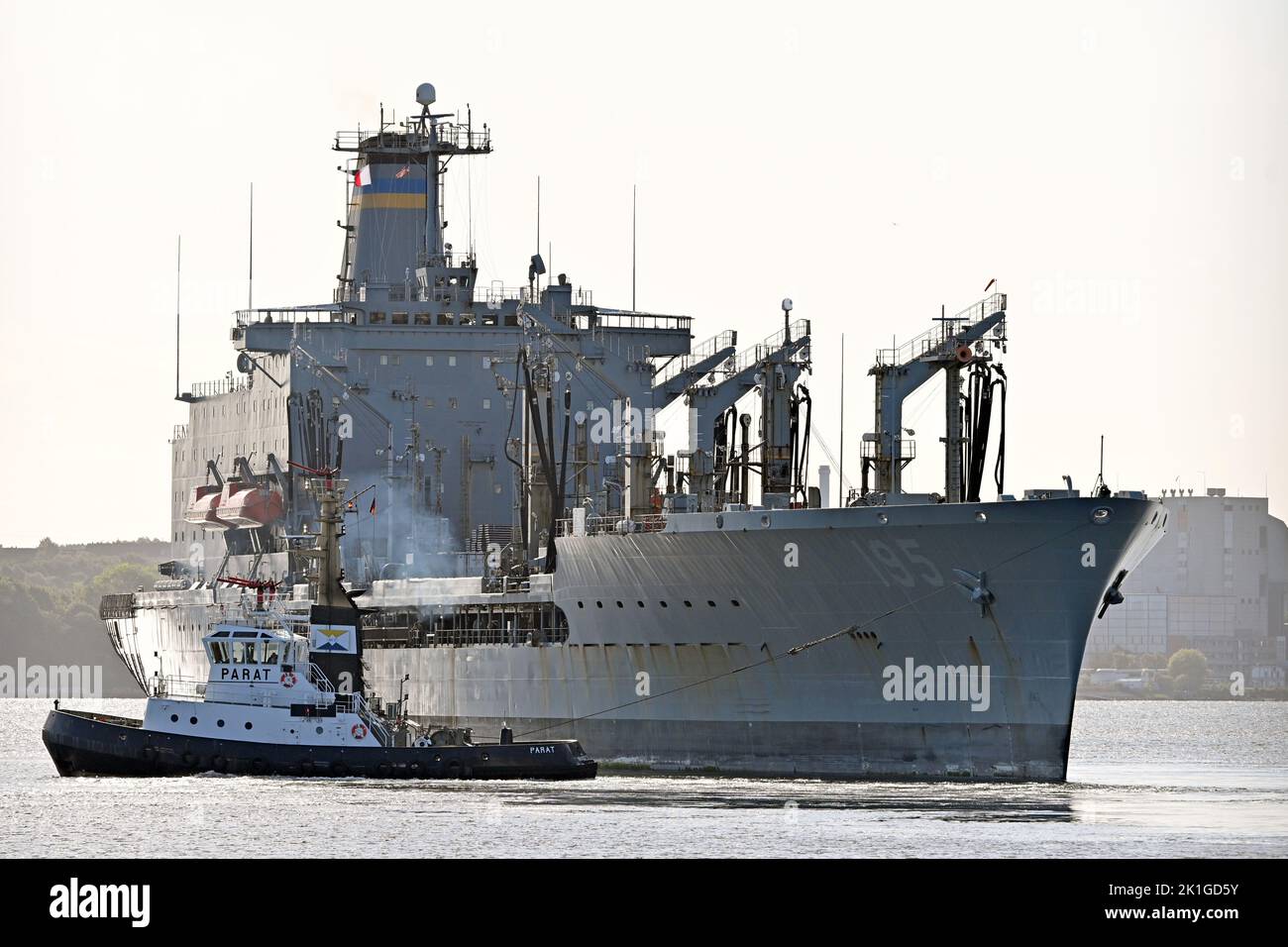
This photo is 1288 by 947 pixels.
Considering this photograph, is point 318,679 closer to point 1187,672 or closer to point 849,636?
point 849,636

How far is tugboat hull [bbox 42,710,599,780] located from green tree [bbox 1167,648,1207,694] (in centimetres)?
11752

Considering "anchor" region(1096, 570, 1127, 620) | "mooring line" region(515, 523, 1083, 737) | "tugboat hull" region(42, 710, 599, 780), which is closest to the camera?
"mooring line" region(515, 523, 1083, 737)

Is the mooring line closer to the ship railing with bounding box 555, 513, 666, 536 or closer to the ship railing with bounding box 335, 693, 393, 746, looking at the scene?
A: the ship railing with bounding box 555, 513, 666, 536

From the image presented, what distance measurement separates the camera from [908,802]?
42.8m

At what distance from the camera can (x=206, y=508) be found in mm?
70312

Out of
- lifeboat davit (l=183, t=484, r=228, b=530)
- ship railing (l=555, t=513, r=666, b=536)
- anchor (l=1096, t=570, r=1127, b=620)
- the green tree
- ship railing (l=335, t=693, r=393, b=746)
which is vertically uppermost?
lifeboat davit (l=183, t=484, r=228, b=530)

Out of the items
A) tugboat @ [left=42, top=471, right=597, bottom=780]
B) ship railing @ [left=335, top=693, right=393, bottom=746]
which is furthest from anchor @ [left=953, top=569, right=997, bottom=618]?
ship railing @ [left=335, top=693, right=393, bottom=746]

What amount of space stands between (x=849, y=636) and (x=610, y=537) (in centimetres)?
730

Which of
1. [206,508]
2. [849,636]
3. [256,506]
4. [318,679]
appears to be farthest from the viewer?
[206,508]

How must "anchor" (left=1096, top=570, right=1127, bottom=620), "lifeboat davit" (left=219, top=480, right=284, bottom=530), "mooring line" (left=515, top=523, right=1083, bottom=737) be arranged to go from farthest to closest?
1. "lifeboat davit" (left=219, top=480, right=284, bottom=530)
2. "anchor" (left=1096, top=570, right=1127, bottom=620)
3. "mooring line" (left=515, top=523, right=1083, bottom=737)

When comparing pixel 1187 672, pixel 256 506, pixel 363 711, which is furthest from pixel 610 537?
pixel 1187 672

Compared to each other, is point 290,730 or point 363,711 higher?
point 363,711

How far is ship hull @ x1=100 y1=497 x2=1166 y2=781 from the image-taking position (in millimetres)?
45281
